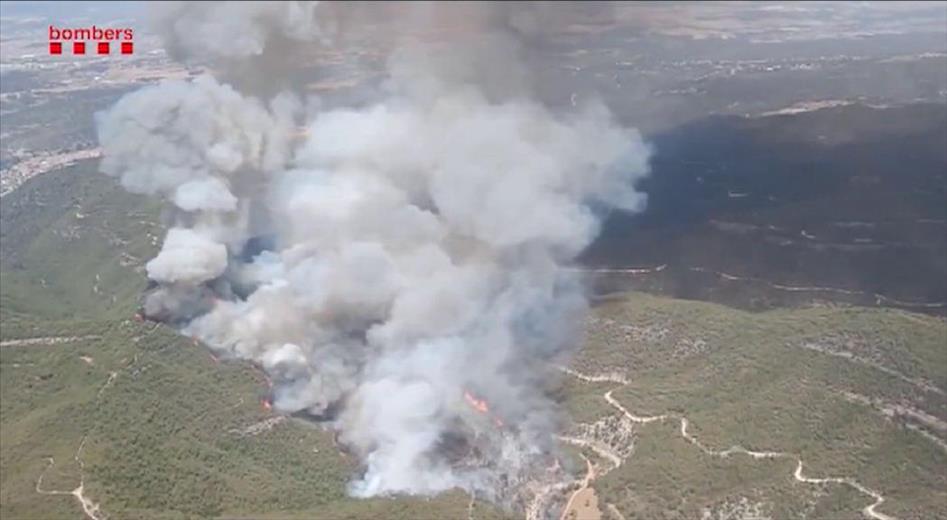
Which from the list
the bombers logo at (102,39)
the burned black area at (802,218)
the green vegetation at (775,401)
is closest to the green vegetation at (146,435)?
the green vegetation at (775,401)

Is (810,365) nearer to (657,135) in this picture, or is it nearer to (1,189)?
(657,135)

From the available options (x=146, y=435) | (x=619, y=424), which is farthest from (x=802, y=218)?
(x=146, y=435)

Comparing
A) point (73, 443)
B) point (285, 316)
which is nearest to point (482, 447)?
point (285, 316)

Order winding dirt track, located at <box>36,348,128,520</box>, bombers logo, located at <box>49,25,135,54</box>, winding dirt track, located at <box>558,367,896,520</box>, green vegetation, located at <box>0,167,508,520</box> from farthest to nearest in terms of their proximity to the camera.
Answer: bombers logo, located at <box>49,25,135,54</box>, green vegetation, located at <box>0,167,508,520</box>, winding dirt track, located at <box>558,367,896,520</box>, winding dirt track, located at <box>36,348,128,520</box>

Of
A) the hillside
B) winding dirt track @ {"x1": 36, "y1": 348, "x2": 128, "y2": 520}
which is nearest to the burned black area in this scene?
the hillside

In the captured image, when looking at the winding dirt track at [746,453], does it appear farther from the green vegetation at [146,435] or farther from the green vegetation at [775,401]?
the green vegetation at [146,435]

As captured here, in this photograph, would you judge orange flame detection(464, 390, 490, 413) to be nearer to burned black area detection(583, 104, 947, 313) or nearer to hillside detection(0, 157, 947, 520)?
hillside detection(0, 157, 947, 520)

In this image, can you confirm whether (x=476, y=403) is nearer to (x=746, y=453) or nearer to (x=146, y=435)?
(x=746, y=453)
